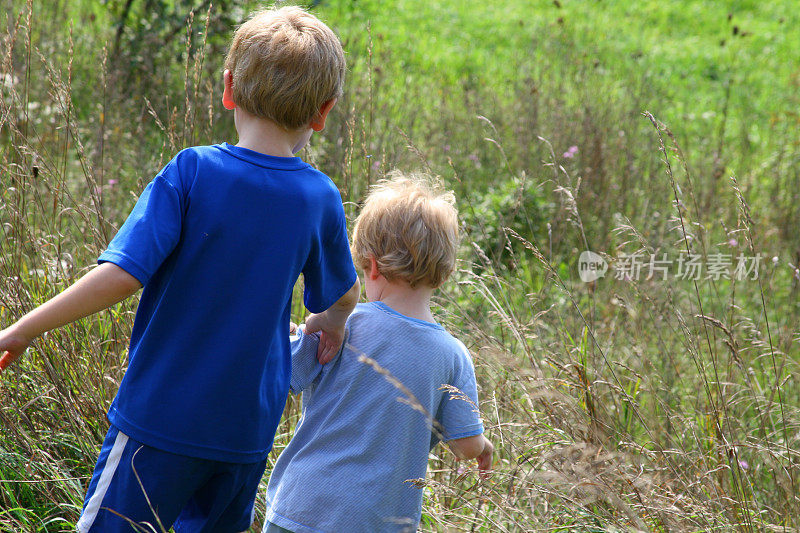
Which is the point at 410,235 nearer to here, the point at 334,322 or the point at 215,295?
the point at 334,322

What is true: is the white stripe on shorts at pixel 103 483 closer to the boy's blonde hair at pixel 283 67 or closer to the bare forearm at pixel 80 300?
the bare forearm at pixel 80 300

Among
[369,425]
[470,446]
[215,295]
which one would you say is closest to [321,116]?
[215,295]

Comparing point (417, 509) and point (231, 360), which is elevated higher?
point (231, 360)

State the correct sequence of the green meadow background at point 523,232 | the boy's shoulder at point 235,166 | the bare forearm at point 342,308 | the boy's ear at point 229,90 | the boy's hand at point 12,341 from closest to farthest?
the boy's hand at point 12,341 < the boy's shoulder at point 235,166 < the boy's ear at point 229,90 < the bare forearm at point 342,308 < the green meadow background at point 523,232

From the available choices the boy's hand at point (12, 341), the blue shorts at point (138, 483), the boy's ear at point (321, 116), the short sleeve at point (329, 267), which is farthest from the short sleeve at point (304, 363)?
the boy's hand at point (12, 341)

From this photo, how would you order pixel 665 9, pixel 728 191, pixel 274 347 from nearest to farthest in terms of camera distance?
pixel 274 347, pixel 728 191, pixel 665 9

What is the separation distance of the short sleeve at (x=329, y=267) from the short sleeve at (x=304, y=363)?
13 centimetres

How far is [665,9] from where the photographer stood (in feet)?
40.6

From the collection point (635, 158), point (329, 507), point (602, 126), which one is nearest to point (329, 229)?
point (329, 507)

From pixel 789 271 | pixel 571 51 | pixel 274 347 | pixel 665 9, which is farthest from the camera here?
pixel 665 9

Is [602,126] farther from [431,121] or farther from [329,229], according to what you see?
[329,229]

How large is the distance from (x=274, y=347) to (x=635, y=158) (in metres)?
3.94

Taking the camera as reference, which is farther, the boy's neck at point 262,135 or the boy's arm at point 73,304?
the boy's neck at point 262,135

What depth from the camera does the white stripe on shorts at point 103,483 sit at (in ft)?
4.77
